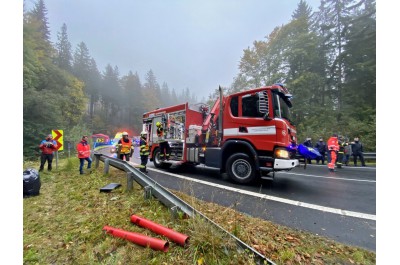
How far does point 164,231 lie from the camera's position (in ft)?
8.16

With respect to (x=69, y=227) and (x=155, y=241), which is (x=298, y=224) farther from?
(x=69, y=227)

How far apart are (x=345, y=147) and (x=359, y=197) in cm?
759

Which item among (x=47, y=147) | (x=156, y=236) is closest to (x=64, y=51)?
(x=47, y=147)

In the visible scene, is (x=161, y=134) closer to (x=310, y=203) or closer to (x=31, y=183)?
(x=31, y=183)

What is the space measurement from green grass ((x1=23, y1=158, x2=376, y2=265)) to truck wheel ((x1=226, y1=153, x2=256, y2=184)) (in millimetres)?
1992

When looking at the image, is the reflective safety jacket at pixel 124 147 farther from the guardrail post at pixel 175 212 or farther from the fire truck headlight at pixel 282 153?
the fire truck headlight at pixel 282 153

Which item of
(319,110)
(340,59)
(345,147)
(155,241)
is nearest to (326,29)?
(340,59)

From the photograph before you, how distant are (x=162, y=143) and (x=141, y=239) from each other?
245 inches

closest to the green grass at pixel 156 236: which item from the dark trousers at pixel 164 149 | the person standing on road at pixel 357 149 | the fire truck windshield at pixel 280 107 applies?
the fire truck windshield at pixel 280 107

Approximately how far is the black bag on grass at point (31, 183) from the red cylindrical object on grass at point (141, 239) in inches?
148

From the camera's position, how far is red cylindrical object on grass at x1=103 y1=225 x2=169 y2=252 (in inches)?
88.6

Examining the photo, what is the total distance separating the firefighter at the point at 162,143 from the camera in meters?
8.27

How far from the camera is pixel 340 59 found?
18.2 meters

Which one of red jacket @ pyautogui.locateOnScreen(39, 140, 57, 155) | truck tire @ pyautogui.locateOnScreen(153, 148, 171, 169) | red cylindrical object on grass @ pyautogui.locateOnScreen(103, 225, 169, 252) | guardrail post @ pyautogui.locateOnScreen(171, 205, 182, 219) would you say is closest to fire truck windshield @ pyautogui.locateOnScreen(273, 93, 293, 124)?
guardrail post @ pyautogui.locateOnScreen(171, 205, 182, 219)
